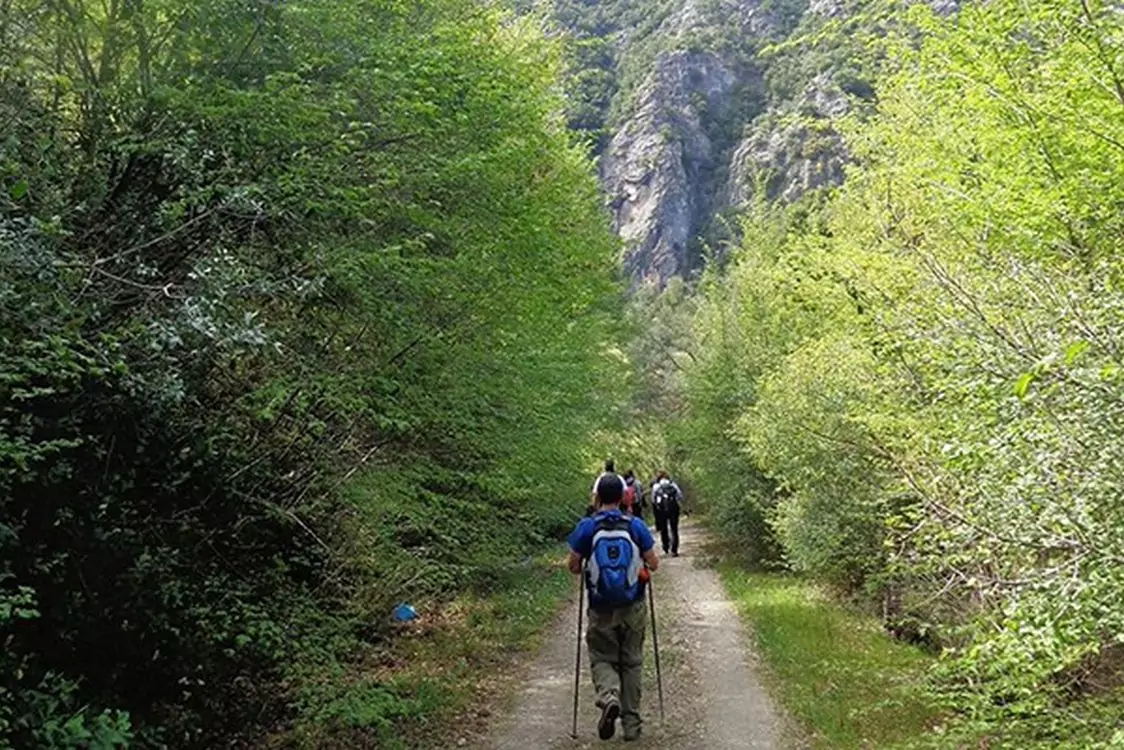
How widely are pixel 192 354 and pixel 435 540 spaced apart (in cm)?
646

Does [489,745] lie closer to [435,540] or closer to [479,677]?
[479,677]

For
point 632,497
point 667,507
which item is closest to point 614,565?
point 632,497

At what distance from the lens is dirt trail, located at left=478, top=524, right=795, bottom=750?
24.9 ft

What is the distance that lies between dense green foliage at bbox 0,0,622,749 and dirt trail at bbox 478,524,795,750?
4.61 ft

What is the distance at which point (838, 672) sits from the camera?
9906 mm

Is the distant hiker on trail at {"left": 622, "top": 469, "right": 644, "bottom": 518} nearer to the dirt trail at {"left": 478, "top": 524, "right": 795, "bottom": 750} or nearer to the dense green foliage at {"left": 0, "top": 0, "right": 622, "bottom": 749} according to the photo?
the dense green foliage at {"left": 0, "top": 0, "right": 622, "bottom": 749}

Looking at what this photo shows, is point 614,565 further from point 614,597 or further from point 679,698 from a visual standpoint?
point 679,698

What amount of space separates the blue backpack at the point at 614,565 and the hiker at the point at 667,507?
13.2m

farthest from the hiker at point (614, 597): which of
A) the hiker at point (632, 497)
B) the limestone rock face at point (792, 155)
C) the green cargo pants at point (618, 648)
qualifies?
the limestone rock face at point (792, 155)

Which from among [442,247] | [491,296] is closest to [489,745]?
[491,296]

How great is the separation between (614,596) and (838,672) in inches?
165

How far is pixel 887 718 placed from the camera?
27.8ft

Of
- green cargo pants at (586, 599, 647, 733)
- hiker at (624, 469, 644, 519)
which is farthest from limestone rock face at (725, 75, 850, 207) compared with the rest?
green cargo pants at (586, 599, 647, 733)

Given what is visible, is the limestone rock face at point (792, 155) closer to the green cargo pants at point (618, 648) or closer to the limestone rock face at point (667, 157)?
the limestone rock face at point (667, 157)
